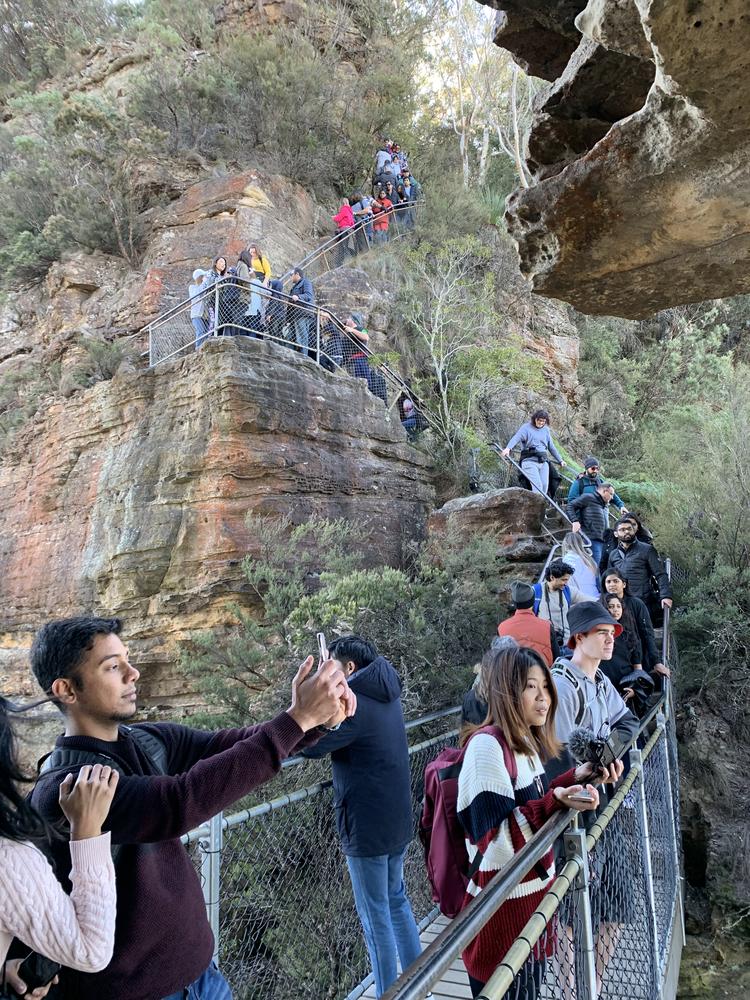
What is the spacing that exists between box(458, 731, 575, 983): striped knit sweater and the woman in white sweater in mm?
1294

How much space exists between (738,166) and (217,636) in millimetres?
8605

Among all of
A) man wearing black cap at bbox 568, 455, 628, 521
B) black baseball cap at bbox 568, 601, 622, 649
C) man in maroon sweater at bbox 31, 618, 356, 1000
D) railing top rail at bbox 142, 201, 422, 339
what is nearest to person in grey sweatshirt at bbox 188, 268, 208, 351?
railing top rail at bbox 142, 201, 422, 339

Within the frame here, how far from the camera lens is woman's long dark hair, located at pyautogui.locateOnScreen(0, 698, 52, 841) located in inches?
61.0

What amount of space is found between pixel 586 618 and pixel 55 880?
287 cm

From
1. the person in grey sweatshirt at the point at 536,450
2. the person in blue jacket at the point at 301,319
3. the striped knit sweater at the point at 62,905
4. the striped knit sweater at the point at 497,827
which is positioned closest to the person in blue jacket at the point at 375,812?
the striped knit sweater at the point at 497,827

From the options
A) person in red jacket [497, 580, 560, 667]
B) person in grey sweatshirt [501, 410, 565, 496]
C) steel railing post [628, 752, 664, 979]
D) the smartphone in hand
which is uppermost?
person in grey sweatshirt [501, 410, 565, 496]

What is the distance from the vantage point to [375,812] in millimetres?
3336

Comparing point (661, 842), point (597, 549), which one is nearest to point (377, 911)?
point (661, 842)

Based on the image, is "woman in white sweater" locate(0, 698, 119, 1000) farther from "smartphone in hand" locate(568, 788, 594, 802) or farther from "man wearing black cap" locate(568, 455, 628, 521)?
"man wearing black cap" locate(568, 455, 628, 521)

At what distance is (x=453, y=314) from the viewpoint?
15453mm

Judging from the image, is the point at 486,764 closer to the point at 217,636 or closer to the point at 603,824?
the point at 603,824

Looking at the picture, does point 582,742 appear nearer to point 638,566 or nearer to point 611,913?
point 611,913

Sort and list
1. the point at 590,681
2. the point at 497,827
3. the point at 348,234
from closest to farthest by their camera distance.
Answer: the point at 497,827 → the point at 590,681 → the point at 348,234

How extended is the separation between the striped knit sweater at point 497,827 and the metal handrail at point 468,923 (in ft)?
0.53
